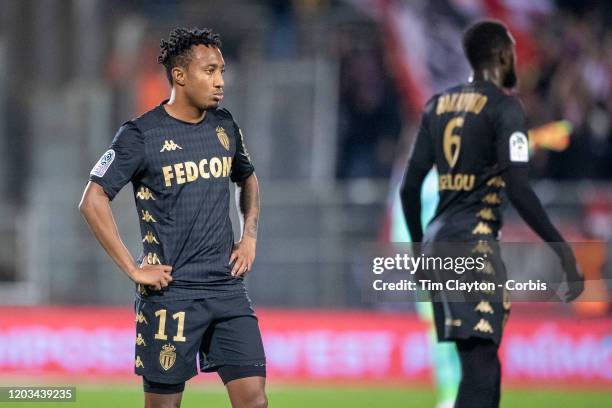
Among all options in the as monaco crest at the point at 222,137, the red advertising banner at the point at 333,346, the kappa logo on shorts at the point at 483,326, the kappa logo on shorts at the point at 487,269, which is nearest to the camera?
the as monaco crest at the point at 222,137

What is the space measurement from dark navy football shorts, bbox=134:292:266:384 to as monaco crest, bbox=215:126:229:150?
2.08ft

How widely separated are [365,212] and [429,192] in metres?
3.97

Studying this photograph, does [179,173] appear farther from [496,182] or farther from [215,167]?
[496,182]

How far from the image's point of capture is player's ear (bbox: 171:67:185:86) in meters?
4.89

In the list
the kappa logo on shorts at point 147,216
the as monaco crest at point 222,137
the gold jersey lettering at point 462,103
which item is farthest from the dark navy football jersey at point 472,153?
the kappa logo on shorts at point 147,216

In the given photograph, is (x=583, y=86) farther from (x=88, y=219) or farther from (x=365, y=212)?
(x=88, y=219)

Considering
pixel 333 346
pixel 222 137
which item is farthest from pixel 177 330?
pixel 333 346

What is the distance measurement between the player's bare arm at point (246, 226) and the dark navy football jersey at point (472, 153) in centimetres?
83

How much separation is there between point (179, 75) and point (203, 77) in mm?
121

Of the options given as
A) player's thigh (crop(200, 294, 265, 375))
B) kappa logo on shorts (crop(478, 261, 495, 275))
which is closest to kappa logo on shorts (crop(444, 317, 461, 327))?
kappa logo on shorts (crop(478, 261, 495, 275))

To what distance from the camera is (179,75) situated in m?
4.91

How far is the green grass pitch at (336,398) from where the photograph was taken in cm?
919

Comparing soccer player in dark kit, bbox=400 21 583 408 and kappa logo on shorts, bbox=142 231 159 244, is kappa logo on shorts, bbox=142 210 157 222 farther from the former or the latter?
soccer player in dark kit, bbox=400 21 583 408

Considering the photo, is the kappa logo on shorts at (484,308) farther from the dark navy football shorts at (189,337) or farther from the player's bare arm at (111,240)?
the player's bare arm at (111,240)
